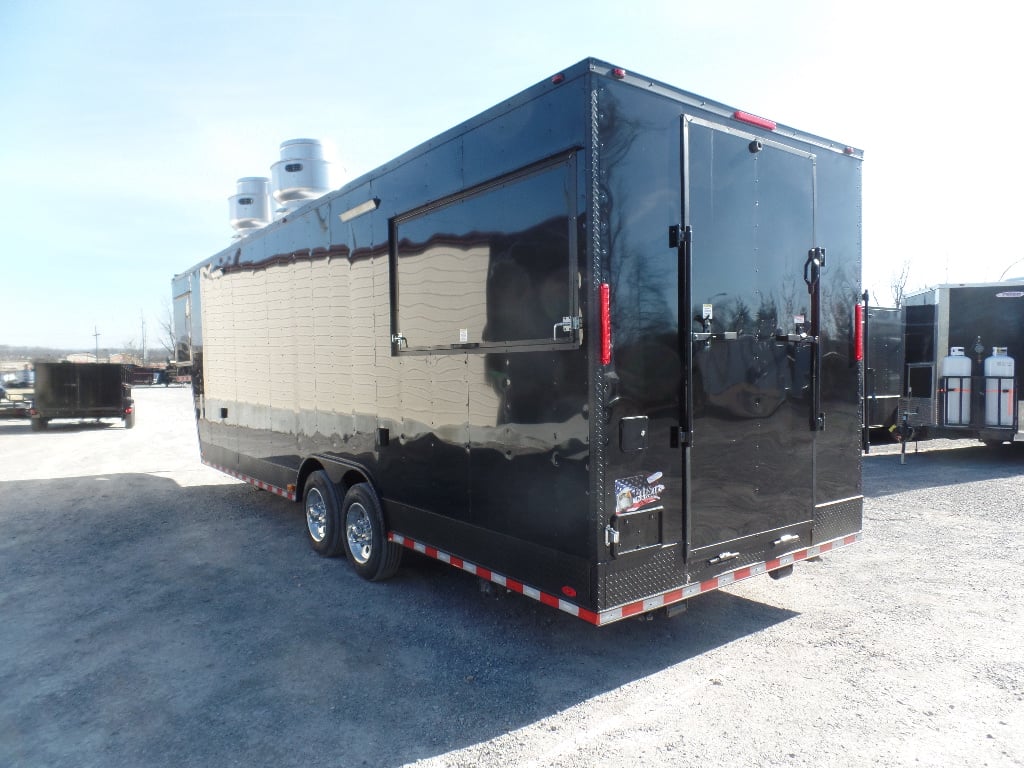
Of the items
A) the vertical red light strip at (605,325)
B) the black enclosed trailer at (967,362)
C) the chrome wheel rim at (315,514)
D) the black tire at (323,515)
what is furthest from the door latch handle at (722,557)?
the black enclosed trailer at (967,362)

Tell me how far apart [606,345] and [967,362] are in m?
10.3

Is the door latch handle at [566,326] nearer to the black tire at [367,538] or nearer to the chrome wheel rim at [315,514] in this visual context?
the black tire at [367,538]

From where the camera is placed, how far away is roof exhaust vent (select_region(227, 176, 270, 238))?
32.7 ft

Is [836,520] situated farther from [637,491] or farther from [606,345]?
[606,345]

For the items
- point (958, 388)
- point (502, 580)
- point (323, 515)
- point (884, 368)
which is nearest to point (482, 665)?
point (502, 580)

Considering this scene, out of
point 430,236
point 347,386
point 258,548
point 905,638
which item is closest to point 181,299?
point 258,548

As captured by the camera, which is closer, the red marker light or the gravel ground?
the gravel ground

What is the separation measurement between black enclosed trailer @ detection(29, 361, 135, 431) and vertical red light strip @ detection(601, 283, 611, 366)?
2048cm

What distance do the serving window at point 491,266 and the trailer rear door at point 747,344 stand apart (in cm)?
74

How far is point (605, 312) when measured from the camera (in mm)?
3400

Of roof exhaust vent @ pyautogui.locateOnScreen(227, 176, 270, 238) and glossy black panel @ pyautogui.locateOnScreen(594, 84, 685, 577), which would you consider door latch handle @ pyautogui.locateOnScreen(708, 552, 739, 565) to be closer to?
glossy black panel @ pyautogui.locateOnScreen(594, 84, 685, 577)

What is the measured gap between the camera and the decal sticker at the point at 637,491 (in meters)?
3.54

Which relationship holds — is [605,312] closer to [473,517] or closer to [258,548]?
[473,517]

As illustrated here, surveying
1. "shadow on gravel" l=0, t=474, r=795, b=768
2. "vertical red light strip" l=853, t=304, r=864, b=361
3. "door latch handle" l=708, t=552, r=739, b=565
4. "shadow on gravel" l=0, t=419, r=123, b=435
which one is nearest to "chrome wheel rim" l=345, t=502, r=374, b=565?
"shadow on gravel" l=0, t=474, r=795, b=768
